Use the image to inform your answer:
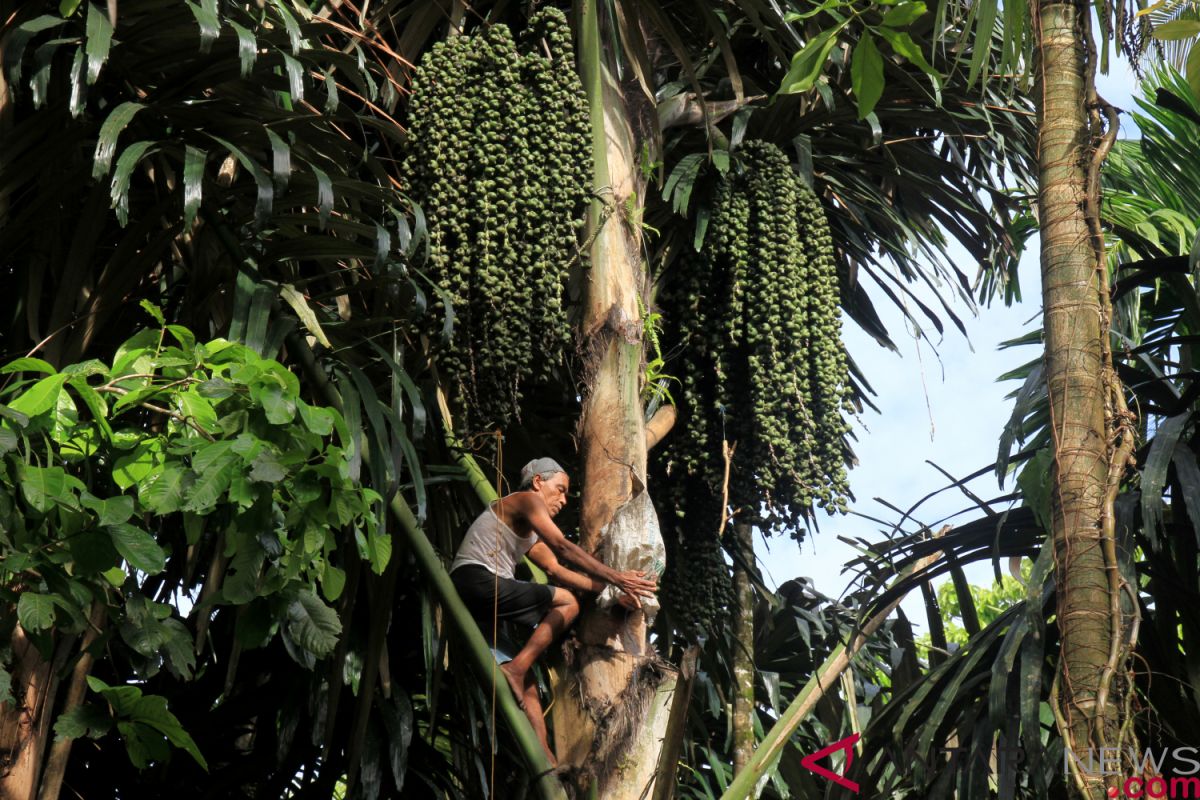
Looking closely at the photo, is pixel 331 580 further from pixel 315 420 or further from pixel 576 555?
pixel 576 555

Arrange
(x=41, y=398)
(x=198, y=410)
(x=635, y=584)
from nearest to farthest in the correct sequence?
1. (x=41, y=398)
2. (x=198, y=410)
3. (x=635, y=584)

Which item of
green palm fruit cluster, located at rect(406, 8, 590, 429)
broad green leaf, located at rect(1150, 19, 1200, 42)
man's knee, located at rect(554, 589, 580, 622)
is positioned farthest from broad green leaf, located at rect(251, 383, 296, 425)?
broad green leaf, located at rect(1150, 19, 1200, 42)

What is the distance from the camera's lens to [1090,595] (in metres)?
2.96

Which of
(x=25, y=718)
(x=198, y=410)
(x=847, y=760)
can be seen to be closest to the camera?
(x=198, y=410)

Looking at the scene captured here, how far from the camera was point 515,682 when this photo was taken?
13.4ft

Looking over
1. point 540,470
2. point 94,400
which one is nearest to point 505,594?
point 540,470

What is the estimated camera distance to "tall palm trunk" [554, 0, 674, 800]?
12.7ft

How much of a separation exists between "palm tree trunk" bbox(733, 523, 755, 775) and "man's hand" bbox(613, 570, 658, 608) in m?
1.39

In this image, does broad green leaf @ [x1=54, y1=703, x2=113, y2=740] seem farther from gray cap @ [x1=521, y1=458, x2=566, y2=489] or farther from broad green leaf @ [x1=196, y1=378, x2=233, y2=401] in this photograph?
gray cap @ [x1=521, y1=458, x2=566, y2=489]

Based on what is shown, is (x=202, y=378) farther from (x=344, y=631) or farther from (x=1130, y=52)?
(x=1130, y=52)

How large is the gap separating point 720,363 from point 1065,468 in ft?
5.73

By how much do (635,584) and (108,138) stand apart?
1826 mm

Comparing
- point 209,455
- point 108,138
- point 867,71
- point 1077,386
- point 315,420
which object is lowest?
point 209,455

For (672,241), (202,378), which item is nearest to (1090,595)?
(202,378)
